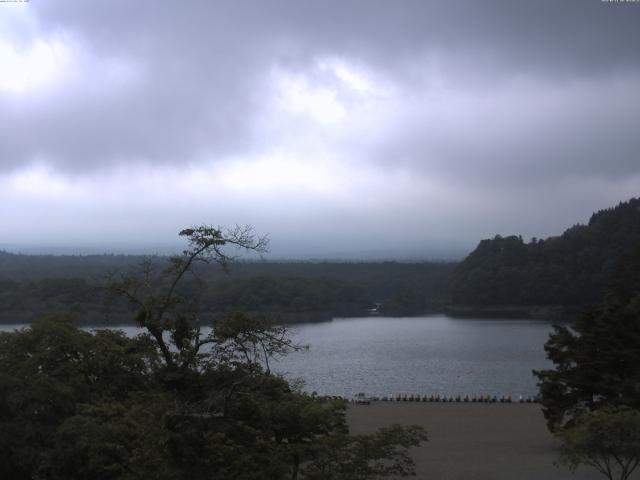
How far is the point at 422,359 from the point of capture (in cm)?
3775

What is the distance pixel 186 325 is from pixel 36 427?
15.8 ft

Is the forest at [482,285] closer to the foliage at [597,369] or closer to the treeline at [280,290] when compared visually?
the treeline at [280,290]

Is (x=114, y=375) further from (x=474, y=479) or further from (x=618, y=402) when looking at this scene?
(x=618, y=402)

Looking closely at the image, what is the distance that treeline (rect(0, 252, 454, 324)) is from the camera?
54.2 meters

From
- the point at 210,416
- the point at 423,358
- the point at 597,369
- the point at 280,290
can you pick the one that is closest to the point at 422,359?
the point at 423,358

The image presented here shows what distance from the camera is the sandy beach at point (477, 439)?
46.0 ft

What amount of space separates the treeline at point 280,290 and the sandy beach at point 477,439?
521 inches

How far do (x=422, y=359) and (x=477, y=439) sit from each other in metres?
20.4

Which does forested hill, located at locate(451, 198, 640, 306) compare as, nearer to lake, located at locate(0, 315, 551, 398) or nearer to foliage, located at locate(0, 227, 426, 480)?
lake, located at locate(0, 315, 551, 398)

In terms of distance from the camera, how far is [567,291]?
2650 inches

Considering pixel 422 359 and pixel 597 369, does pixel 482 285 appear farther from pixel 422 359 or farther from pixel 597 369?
pixel 597 369

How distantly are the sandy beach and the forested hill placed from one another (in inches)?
1867

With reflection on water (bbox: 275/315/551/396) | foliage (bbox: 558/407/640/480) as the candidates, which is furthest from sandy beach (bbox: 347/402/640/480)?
reflection on water (bbox: 275/315/551/396)

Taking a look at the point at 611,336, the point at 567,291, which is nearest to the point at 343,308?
the point at 567,291
